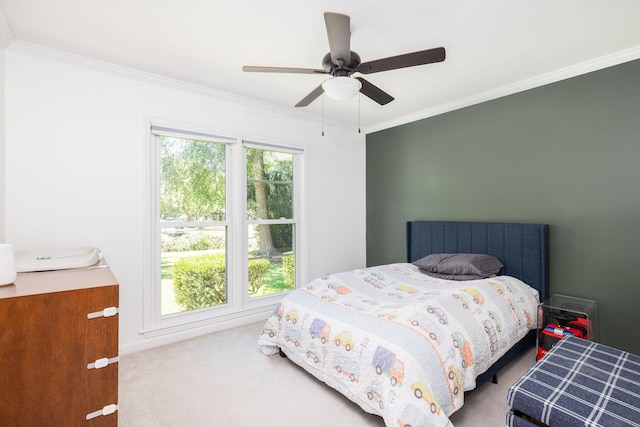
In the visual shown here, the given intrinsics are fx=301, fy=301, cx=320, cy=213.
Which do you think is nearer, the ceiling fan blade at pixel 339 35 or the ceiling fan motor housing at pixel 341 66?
Answer: the ceiling fan blade at pixel 339 35

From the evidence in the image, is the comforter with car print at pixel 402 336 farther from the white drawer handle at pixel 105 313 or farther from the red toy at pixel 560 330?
the white drawer handle at pixel 105 313

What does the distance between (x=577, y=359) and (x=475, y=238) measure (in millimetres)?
1718

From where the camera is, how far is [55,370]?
3.65 ft


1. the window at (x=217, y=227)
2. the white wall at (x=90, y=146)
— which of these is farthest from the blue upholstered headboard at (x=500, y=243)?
the white wall at (x=90, y=146)

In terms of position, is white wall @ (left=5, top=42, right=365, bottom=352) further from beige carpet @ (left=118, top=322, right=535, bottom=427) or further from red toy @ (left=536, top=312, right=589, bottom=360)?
red toy @ (left=536, top=312, right=589, bottom=360)

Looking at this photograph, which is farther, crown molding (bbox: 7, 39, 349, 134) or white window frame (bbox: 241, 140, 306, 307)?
white window frame (bbox: 241, 140, 306, 307)

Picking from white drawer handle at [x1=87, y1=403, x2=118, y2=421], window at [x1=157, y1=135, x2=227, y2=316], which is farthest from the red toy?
window at [x1=157, y1=135, x2=227, y2=316]

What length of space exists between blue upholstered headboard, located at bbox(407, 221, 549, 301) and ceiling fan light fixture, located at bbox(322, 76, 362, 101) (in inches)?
88.4

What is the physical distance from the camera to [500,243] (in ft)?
10.3

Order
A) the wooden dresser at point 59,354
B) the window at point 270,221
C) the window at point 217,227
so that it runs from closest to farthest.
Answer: the wooden dresser at point 59,354
the window at point 217,227
the window at point 270,221

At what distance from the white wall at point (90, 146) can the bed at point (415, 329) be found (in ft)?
5.30

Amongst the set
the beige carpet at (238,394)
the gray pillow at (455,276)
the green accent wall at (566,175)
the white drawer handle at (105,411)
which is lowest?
the beige carpet at (238,394)

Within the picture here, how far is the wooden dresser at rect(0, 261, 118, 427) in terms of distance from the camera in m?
1.05

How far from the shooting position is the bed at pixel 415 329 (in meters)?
1.61
